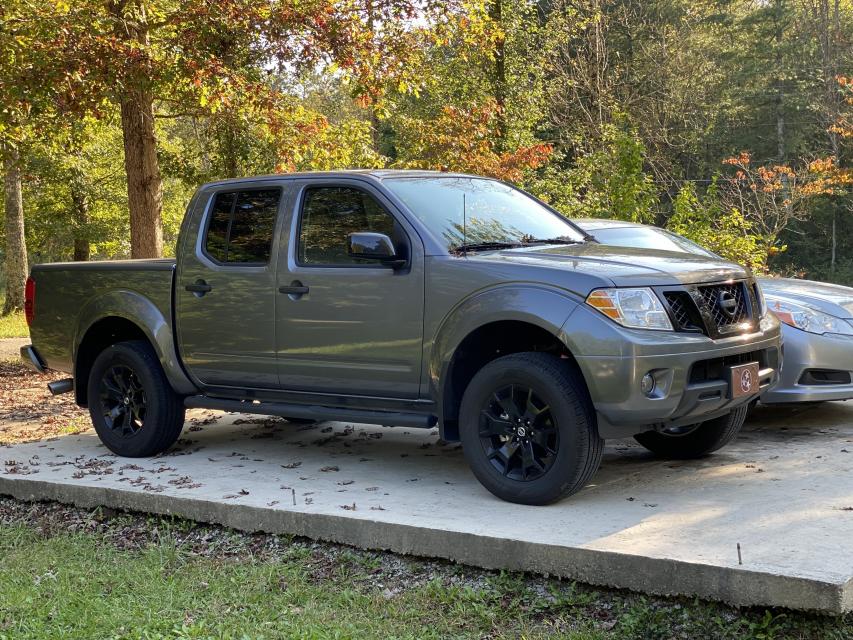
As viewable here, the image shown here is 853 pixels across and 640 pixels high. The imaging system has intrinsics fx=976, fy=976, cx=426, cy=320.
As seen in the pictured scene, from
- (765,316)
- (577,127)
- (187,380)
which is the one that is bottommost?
(187,380)

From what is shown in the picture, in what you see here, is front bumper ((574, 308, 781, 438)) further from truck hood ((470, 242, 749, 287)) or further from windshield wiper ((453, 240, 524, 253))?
windshield wiper ((453, 240, 524, 253))

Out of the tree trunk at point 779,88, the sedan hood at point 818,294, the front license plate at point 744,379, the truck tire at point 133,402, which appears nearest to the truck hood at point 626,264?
the front license plate at point 744,379

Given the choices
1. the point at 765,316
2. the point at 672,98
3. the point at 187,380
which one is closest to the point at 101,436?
the point at 187,380

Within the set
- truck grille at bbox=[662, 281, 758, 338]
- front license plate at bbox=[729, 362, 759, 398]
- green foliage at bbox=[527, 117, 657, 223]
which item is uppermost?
green foliage at bbox=[527, 117, 657, 223]

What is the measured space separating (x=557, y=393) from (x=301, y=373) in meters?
1.86

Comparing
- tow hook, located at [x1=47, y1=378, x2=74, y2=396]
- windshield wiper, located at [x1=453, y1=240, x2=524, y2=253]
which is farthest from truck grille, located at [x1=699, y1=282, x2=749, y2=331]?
tow hook, located at [x1=47, y1=378, x2=74, y2=396]

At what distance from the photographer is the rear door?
6344 mm

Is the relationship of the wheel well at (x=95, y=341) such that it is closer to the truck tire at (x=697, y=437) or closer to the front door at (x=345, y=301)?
the front door at (x=345, y=301)

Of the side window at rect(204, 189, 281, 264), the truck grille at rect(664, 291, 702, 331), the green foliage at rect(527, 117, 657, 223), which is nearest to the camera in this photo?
the truck grille at rect(664, 291, 702, 331)

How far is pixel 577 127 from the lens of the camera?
27203 mm

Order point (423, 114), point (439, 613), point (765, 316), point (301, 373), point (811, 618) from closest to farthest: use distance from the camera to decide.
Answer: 1. point (811, 618)
2. point (439, 613)
3. point (765, 316)
4. point (301, 373)
5. point (423, 114)

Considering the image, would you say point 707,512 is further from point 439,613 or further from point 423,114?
point 423,114

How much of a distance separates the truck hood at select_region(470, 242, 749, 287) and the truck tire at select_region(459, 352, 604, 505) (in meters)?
0.52

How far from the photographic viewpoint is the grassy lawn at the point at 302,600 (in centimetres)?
412
